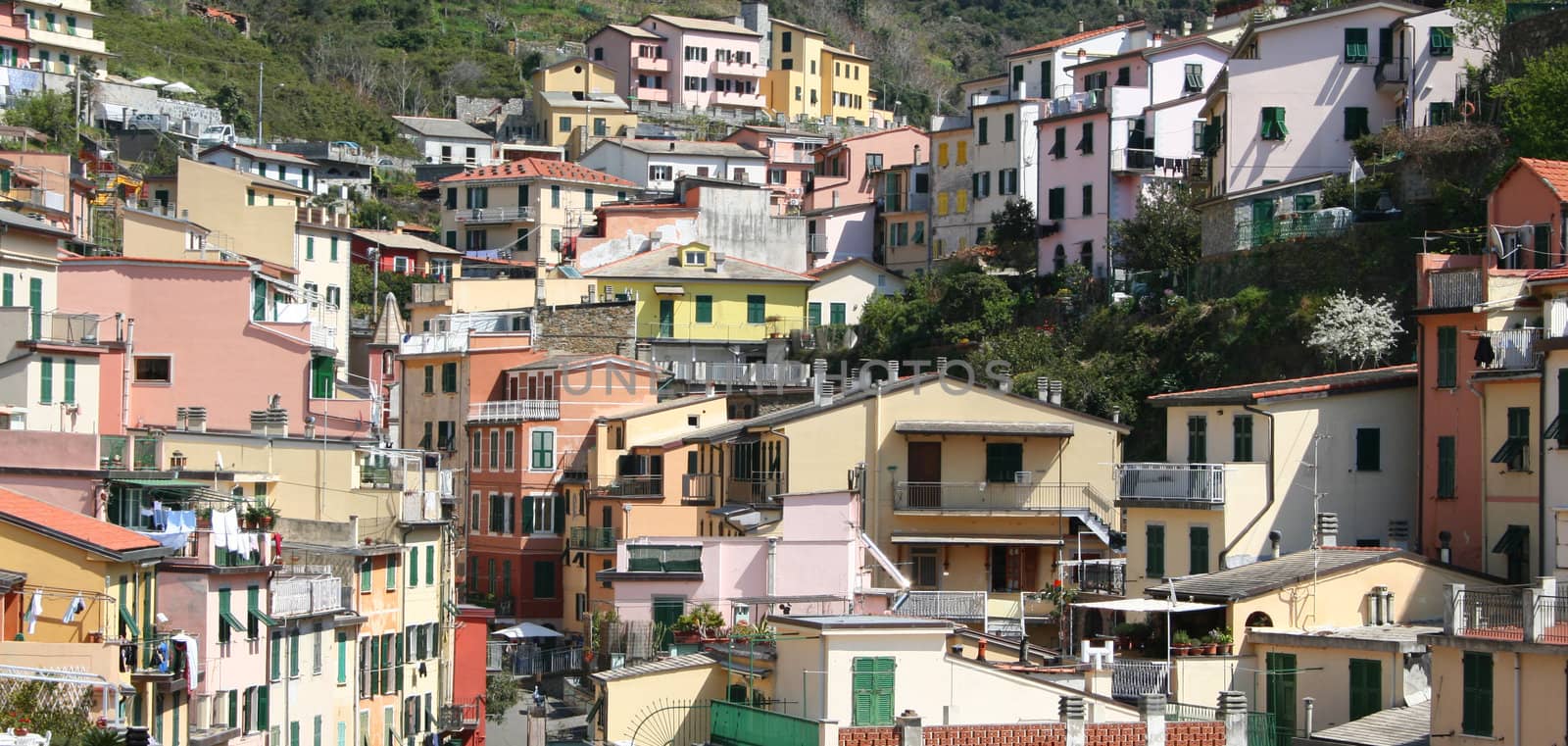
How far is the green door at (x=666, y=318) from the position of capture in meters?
87.4

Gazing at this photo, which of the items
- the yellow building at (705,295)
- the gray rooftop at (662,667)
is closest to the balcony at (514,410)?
the yellow building at (705,295)

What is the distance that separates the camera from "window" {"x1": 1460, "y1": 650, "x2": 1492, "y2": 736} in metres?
38.1

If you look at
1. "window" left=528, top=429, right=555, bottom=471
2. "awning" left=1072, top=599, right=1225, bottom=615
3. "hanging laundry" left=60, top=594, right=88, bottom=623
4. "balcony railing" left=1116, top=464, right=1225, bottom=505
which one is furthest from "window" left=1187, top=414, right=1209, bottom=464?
"window" left=528, top=429, right=555, bottom=471

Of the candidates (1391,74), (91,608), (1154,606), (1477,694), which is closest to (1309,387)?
(1154,606)

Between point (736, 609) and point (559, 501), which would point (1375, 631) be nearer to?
point (736, 609)

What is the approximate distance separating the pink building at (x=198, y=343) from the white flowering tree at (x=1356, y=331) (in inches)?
958

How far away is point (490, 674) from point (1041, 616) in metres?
15.6

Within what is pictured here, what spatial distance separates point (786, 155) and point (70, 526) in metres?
89.5

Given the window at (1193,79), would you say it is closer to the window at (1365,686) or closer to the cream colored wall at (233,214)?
the cream colored wall at (233,214)

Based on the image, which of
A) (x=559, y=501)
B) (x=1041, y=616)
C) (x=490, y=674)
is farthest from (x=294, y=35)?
(x=1041, y=616)

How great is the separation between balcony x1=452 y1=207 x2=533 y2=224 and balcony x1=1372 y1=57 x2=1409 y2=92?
150 feet

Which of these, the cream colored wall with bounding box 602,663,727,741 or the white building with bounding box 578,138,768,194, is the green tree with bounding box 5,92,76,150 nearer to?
the white building with bounding box 578,138,768,194

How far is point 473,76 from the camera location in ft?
495

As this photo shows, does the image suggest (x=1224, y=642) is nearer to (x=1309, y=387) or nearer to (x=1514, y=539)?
(x=1514, y=539)
